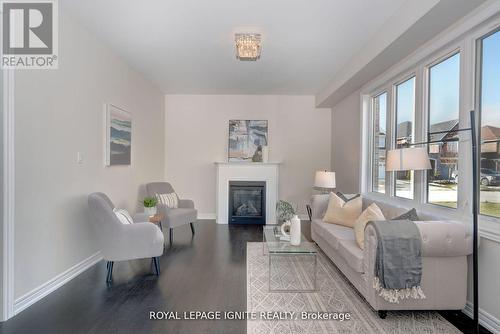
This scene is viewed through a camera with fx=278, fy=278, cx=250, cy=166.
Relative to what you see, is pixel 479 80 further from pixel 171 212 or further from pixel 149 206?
pixel 171 212

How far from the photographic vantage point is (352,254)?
2588 mm

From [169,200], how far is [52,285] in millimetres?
2285

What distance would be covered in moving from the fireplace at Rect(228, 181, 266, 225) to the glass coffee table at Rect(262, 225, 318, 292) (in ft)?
7.26

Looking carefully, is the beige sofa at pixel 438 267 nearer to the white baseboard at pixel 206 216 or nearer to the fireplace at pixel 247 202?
the fireplace at pixel 247 202

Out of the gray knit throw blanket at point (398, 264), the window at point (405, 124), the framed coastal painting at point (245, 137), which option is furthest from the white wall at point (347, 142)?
the gray knit throw blanket at point (398, 264)

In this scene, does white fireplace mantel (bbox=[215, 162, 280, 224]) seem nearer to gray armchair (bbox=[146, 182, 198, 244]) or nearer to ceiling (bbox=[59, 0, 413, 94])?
gray armchair (bbox=[146, 182, 198, 244])

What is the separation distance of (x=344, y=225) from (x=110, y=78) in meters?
3.75

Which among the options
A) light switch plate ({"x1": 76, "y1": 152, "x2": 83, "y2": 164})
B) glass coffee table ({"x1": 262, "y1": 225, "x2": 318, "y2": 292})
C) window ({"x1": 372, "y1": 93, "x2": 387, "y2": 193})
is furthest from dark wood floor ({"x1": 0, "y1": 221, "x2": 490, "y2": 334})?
window ({"x1": 372, "y1": 93, "x2": 387, "y2": 193})

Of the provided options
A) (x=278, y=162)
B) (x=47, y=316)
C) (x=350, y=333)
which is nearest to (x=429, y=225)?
(x=350, y=333)

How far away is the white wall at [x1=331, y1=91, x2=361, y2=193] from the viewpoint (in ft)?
15.8

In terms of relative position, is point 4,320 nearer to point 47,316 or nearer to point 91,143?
point 47,316

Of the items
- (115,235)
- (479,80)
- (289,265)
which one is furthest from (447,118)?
(115,235)

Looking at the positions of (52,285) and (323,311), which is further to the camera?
(52,285)

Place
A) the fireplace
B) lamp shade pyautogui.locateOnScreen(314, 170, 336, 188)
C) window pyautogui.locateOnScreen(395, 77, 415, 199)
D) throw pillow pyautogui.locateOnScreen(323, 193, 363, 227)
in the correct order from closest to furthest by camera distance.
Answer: window pyautogui.locateOnScreen(395, 77, 415, 199)
throw pillow pyautogui.locateOnScreen(323, 193, 363, 227)
lamp shade pyautogui.locateOnScreen(314, 170, 336, 188)
the fireplace
